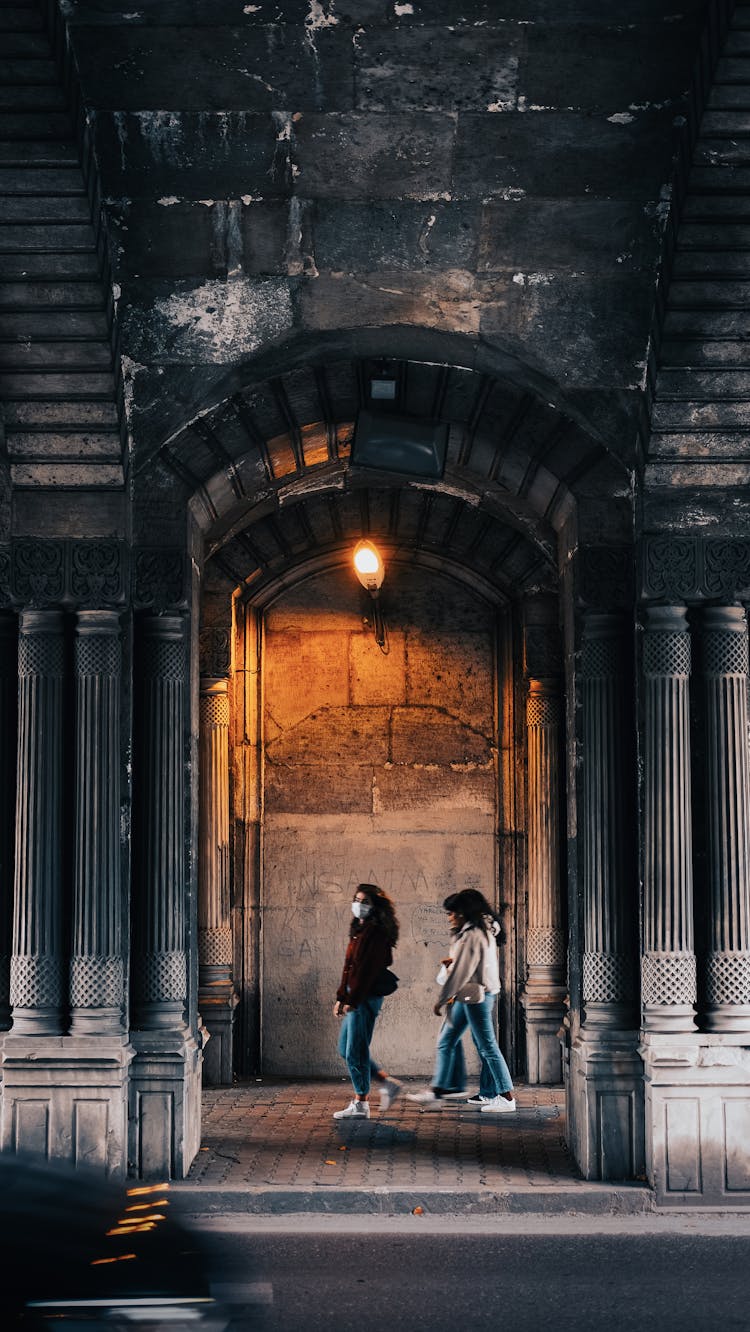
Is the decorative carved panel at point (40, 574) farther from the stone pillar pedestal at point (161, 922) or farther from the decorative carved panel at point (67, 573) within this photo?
the stone pillar pedestal at point (161, 922)

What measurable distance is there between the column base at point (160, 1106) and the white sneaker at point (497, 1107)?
3190mm

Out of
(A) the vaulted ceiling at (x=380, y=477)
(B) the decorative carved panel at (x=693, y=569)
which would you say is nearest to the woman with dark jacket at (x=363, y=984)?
(A) the vaulted ceiling at (x=380, y=477)

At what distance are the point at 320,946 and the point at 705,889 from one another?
18.9 ft

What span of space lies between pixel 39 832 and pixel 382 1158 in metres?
3.21

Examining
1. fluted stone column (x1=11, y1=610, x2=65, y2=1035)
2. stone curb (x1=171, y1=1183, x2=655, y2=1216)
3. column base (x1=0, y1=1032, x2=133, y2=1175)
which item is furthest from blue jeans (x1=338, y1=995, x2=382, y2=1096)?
fluted stone column (x1=11, y1=610, x2=65, y2=1035)

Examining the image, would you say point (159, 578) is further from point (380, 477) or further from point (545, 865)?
point (545, 865)

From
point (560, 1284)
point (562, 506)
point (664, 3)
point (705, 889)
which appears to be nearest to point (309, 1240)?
point (560, 1284)

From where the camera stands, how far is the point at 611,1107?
10141mm

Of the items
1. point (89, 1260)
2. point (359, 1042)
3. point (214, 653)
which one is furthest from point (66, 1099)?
point (214, 653)

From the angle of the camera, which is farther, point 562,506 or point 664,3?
point 562,506

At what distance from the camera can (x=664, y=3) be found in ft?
26.8

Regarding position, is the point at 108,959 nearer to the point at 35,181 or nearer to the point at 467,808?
the point at 35,181

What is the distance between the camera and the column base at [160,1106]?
1019cm

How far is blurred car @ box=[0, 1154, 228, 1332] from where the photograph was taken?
221 inches
